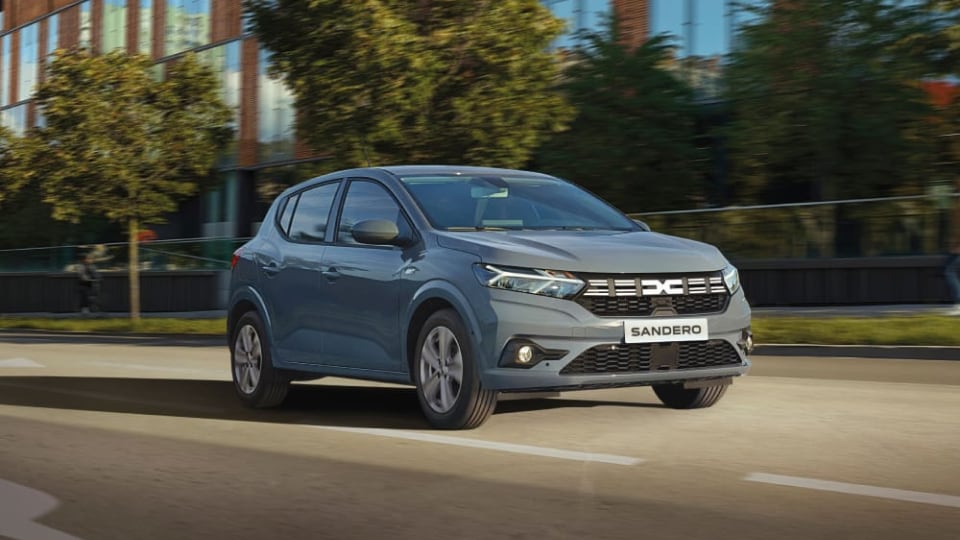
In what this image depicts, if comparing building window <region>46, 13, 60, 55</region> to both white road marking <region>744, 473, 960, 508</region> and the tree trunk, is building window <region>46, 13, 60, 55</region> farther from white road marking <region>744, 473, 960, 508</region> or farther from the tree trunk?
white road marking <region>744, 473, 960, 508</region>

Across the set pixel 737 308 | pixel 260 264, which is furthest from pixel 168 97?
pixel 737 308

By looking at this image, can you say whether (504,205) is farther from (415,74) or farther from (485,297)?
(415,74)

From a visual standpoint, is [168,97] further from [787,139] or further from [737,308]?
[737,308]

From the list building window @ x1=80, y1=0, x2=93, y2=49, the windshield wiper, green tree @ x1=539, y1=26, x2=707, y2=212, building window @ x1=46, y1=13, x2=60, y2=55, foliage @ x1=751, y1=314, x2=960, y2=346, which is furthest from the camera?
building window @ x1=46, y1=13, x2=60, y2=55

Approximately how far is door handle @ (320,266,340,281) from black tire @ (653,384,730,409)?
2158 millimetres

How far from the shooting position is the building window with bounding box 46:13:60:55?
6349 cm

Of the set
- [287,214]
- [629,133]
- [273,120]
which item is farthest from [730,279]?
[273,120]

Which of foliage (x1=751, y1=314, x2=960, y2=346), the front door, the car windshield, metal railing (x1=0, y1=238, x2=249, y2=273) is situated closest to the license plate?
the car windshield

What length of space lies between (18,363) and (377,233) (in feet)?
30.7

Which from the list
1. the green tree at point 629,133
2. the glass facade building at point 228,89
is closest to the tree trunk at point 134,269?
the glass facade building at point 228,89

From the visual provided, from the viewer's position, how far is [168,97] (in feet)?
116

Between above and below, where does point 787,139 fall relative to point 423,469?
above

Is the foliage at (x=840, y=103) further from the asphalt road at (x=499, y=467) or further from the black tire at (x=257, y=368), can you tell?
the black tire at (x=257, y=368)

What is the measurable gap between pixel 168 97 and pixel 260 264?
26047mm
